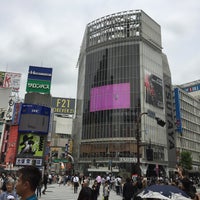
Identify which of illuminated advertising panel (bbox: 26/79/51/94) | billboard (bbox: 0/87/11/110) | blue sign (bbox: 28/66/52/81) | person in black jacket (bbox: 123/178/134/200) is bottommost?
person in black jacket (bbox: 123/178/134/200)

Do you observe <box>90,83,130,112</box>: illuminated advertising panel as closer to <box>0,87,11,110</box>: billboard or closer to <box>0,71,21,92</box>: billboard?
<box>0,87,11,110</box>: billboard

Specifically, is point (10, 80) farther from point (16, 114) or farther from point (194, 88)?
point (194, 88)

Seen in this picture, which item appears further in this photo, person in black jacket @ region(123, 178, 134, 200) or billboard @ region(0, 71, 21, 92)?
billboard @ region(0, 71, 21, 92)

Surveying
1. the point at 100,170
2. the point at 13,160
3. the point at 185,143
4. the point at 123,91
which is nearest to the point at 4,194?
the point at 13,160

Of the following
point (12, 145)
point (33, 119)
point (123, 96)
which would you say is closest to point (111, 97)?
point (123, 96)

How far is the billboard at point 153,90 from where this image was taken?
64750 millimetres

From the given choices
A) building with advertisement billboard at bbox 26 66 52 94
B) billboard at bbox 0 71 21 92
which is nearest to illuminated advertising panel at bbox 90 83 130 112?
building with advertisement billboard at bbox 26 66 52 94

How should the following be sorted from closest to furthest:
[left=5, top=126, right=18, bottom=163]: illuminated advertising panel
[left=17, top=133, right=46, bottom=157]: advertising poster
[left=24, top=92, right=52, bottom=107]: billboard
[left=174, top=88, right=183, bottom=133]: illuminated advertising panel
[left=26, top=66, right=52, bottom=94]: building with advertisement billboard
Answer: [left=5, top=126, right=18, bottom=163]: illuminated advertising panel → [left=17, top=133, right=46, bottom=157]: advertising poster → [left=26, top=66, right=52, bottom=94]: building with advertisement billboard → [left=24, top=92, right=52, bottom=107]: billboard → [left=174, top=88, right=183, bottom=133]: illuminated advertising panel

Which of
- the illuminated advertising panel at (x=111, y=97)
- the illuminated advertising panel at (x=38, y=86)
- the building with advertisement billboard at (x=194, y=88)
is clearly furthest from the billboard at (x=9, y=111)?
the building with advertisement billboard at (x=194, y=88)

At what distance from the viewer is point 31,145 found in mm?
51125

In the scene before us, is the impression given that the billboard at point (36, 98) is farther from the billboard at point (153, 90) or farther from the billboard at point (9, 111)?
the billboard at point (153, 90)

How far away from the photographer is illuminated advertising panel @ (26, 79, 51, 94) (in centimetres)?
5931

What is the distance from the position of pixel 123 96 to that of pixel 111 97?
3.16m

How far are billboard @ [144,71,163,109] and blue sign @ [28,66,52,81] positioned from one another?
81.3ft
